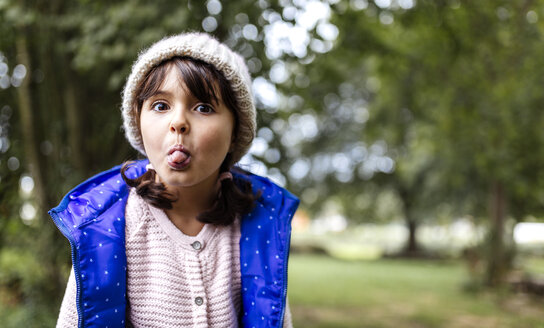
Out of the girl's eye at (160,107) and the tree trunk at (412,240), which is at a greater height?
the tree trunk at (412,240)

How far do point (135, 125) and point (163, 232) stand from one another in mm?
408

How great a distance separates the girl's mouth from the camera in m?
1.39

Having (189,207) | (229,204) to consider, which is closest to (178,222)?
(189,207)

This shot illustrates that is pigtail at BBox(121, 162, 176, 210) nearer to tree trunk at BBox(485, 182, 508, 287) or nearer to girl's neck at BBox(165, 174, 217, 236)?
girl's neck at BBox(165, 174, 217, 236)

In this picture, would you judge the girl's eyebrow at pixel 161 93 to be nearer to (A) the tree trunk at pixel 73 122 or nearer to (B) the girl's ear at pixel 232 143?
(B) the girl's ear at pixel 232 143

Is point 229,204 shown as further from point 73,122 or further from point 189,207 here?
point 73,122

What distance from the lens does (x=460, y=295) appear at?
1027 centimetres

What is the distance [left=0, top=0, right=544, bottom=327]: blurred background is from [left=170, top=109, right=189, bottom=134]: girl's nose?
644mm

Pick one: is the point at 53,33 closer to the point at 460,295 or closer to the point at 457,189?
the point at 460,295

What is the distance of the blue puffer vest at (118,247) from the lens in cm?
133

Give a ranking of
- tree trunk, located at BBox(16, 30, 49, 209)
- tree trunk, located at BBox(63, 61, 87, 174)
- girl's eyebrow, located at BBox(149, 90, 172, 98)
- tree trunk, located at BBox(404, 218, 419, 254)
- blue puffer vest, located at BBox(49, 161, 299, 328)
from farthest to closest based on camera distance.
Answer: tree trunk, located at BBox(404, 218, 419, 254) < tree trunk, located at BBox(63, 61, 87, 174) < tree trunk, located at BBox(16, 30, 49, 209) < girl's eyebrow, located at BBox(149, 90, 172, 98) < blue puffer vest, located at BBox(49, 161, 299, 328)

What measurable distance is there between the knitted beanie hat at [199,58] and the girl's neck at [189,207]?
0.82 ft

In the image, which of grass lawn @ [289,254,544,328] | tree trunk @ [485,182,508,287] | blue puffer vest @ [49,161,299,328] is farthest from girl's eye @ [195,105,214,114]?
tree trunk @ [485,182,508,287]

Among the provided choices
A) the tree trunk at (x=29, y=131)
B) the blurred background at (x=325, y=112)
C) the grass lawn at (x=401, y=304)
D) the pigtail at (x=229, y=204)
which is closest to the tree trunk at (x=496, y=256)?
the blurred background at (x=325, y=112)
